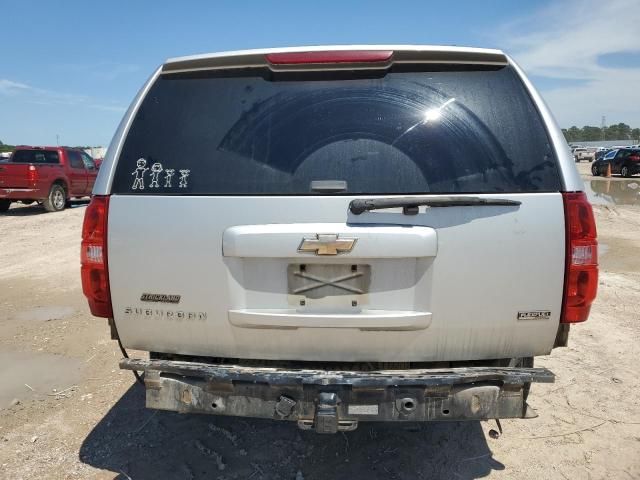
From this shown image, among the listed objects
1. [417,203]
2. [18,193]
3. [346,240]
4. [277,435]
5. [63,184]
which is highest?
[417,203]

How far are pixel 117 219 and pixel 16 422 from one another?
209 centimetres

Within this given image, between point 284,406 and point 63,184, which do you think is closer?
point 284,406

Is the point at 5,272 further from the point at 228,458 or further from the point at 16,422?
the point at 228,458

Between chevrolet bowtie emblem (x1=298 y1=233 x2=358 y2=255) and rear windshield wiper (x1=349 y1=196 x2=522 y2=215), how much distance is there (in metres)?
0.14

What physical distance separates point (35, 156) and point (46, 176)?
1.20 m

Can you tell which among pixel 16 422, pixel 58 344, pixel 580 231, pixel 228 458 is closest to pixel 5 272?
pixel 58 344

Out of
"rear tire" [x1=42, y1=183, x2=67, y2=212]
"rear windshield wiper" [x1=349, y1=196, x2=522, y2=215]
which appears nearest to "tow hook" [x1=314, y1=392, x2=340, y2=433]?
"rear windshield wiper" [x1=349, y1=196, x2=522, y2=215]

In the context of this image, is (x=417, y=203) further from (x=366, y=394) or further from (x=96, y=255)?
(x=96, y=255)

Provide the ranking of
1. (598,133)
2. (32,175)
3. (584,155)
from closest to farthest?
(32,175) → (584,155) → (598,133)

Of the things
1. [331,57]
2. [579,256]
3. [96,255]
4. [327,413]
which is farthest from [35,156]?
[579,256]

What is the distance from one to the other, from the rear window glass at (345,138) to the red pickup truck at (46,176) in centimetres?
1444

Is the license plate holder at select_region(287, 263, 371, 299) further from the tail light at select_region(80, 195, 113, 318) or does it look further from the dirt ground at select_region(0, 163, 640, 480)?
the dirt ground at select_region(0, 163, 640, 480)

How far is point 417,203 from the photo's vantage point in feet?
Result: 7.34

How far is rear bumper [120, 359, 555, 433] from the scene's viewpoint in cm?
224
